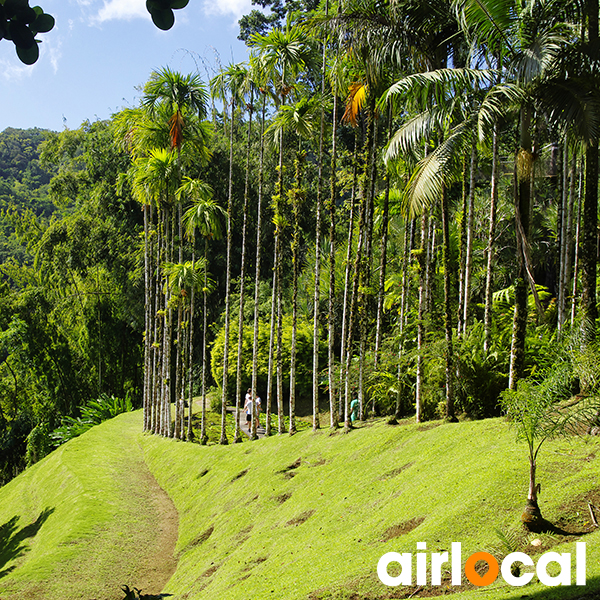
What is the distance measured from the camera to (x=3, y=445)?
35.2 m

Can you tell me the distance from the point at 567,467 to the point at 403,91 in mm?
6723

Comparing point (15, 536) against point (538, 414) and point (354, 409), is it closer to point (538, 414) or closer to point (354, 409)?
point (354, 409)

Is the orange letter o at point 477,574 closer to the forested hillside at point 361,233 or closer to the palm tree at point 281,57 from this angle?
the forested hillside at point 361,233

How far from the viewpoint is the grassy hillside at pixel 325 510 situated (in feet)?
21.9

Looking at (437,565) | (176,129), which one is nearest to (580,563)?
(437,565)

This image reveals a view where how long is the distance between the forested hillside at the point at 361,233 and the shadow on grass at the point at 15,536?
5.87m

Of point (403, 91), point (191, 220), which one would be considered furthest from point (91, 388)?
point (403, 91)

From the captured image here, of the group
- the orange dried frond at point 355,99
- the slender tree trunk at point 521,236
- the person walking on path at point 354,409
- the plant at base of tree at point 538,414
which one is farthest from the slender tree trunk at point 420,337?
the plant at base of tree at point 538,414

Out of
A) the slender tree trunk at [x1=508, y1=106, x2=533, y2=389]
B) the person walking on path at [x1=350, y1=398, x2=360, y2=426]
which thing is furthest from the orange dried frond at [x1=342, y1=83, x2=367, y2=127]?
the person walking on path at [x1=350, y1=398, x2=360, y2=426]

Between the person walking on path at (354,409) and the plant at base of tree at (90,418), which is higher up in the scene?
the person walking on path at (354,409)

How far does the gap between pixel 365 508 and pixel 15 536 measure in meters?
12.4

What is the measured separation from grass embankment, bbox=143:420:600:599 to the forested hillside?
896 mm

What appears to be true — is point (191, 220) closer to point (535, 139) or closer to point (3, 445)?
point (535, 139)

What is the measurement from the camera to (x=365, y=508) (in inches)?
368
